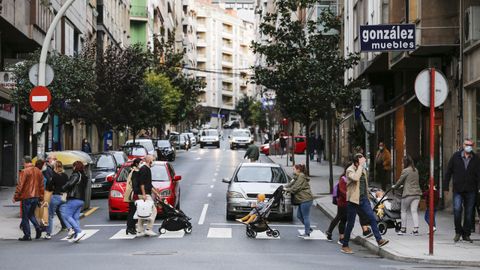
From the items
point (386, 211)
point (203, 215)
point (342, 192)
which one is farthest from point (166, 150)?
point (342, 192)

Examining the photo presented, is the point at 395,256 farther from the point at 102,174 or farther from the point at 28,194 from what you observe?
the point at 102,174

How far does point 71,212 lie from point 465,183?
8.00 metres

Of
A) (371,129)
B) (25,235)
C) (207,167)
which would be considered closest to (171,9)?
(207,167)

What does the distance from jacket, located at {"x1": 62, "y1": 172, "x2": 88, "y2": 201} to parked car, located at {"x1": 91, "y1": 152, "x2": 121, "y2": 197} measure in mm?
11045

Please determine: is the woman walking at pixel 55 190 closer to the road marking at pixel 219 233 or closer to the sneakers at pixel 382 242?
the road marking at pixel 219 233

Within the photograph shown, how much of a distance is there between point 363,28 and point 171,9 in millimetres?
104051

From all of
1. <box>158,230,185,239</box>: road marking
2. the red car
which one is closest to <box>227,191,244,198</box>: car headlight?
A: the red car

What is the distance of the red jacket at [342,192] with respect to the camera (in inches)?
689

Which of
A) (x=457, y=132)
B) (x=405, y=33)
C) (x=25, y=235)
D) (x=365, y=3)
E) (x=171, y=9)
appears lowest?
(x=25, y=235)

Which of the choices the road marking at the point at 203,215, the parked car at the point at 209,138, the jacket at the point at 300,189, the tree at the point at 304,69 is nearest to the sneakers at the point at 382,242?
the jacket at the point at 300,189

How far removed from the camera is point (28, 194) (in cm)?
1880

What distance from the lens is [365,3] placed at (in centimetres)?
3459

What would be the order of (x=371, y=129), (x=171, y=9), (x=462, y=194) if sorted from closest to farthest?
(x=462, y=194) → (x=371, y=129) → (x=171, y=9)

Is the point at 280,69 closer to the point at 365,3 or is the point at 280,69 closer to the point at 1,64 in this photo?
the point at 365,3
